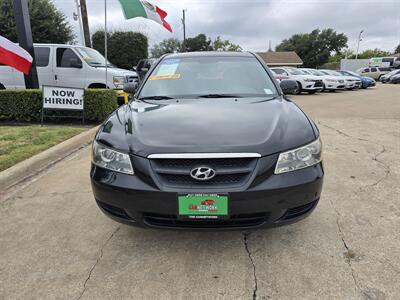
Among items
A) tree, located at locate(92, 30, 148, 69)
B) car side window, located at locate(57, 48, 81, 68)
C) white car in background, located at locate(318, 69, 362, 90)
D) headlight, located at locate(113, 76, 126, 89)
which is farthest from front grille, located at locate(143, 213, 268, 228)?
tree, located at locate(92, 30, 148, 69)

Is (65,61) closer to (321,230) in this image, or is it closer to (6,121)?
(6,121)

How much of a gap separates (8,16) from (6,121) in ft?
45.8

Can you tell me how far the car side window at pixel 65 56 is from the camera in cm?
912

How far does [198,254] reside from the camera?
8.35ft

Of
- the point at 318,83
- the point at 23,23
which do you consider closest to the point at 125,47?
the point at 318,83

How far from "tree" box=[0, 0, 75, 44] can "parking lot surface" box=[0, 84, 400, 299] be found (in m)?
18.5

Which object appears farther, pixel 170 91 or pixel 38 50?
pixel 38 50

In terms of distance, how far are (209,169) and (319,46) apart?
3223 inches

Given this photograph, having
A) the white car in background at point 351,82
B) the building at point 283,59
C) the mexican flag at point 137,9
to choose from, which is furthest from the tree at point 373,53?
the mexican flag at point 137,9

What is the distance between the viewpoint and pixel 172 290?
2.16 metres

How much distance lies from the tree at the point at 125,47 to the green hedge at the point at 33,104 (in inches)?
636

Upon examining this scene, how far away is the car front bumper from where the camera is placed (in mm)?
2141

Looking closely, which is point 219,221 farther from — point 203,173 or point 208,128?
point 208,128

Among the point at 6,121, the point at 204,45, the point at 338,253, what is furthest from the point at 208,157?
the point at 204,45
